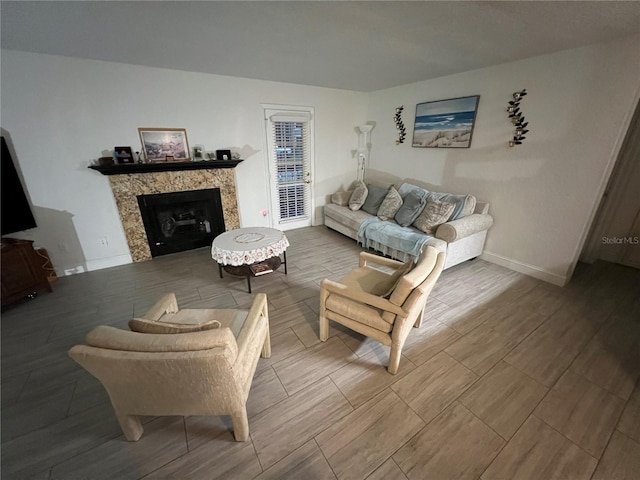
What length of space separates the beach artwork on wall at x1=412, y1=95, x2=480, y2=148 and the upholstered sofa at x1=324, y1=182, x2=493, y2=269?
0.74 metres

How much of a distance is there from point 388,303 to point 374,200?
2895 millimetres

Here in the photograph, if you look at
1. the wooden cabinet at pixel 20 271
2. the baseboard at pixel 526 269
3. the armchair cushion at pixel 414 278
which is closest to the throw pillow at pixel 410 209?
the baseboard at pixel 526 269

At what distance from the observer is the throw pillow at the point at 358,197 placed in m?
4.42

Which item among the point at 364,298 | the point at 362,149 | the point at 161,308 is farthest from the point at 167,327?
the point at 362,149

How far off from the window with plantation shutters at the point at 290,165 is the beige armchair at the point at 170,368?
3.48 m

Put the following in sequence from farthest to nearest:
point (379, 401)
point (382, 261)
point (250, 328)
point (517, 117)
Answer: point (517, 117), point (382, 261), point (379, 401), point (250, 328)

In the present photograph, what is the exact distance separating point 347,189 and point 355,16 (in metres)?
3.50

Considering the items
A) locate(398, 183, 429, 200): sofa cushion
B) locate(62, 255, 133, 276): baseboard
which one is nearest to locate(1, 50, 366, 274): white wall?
locate(62, 255, 133, 276): baseboard

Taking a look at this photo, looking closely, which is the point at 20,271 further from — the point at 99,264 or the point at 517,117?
the point at 517,117

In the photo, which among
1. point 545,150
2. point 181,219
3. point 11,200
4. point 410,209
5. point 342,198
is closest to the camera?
point 11,200

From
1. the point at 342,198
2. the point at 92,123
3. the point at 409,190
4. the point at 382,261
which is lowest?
the point at 382,261

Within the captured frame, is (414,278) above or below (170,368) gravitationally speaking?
above

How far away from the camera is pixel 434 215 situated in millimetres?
3260

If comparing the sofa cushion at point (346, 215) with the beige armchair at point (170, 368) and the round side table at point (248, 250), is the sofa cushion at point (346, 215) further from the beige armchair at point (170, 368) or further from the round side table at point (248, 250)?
the beige armchair at point (170, 368)
